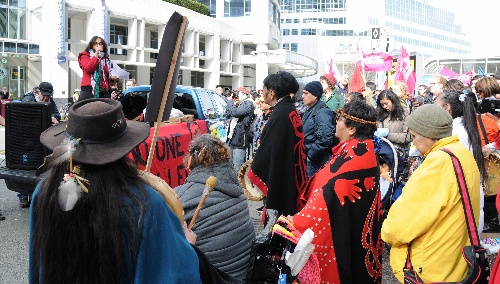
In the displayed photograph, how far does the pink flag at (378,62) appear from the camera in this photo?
17422mm

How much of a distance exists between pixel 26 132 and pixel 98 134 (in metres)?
5.82

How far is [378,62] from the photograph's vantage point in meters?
17.4

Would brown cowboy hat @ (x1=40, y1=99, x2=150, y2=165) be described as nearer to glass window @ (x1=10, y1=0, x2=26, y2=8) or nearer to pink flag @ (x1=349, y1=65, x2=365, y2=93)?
pink flag @ (x1=349, y1=65, x2=365, y2=93)

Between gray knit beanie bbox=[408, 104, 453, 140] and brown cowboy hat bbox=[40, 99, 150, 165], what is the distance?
1.93 metres

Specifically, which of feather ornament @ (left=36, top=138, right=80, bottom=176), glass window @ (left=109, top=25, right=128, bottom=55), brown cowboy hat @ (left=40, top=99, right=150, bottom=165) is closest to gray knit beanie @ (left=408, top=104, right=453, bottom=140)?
brown cowboy hat @ (left=40, top=99, right=150, bottom=165)

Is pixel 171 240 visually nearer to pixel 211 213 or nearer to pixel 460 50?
pixel 211 213

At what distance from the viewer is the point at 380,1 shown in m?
111

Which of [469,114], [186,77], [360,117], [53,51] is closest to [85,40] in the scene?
[53,51]

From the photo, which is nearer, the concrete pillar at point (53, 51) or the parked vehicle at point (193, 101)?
the parked vehicle at point (193, 101)

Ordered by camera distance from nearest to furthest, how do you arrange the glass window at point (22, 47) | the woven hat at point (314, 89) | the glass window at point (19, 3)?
the woven hat at point (314, 89)
the glass window at point (22, 47)
the glass window at point (19, 3)

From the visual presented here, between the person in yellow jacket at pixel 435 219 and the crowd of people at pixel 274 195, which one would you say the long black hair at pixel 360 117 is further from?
the person in yellow jacket at pixel 435 219

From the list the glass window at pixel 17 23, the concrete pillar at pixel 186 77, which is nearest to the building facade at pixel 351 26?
the concrete pillar at pixel 186 77

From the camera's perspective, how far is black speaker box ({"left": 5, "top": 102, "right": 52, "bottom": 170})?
696 centimetres

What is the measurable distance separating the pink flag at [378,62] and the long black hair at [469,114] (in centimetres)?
1289
